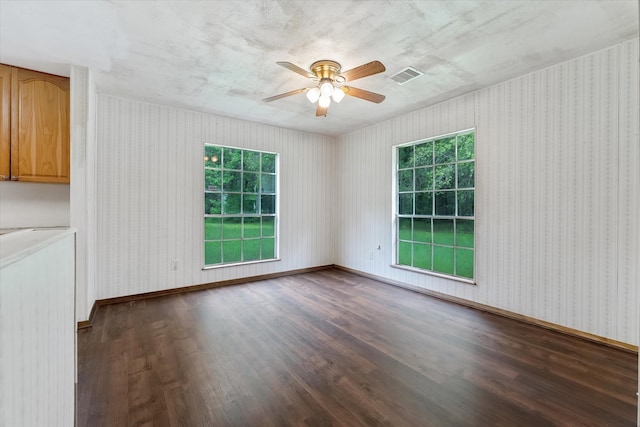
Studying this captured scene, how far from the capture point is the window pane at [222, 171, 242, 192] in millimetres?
4465

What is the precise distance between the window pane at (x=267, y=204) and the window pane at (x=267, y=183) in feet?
0.41

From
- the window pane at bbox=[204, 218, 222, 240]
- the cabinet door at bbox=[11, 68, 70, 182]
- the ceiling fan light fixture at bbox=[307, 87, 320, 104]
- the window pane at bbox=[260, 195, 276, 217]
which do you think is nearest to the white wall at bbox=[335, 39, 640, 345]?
the ceiling fan light fixture at bbox=[307, 87, 320, 104]

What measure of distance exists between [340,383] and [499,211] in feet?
8.77

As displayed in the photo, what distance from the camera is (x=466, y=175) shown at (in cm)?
365

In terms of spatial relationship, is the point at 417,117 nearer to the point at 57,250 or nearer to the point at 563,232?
the point at 563,232

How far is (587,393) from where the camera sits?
187cm

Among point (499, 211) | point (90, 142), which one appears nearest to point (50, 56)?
point (90, 142)

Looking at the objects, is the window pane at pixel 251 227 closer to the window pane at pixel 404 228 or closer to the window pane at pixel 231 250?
the window pane at pixel 231 250

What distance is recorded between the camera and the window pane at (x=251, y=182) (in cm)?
469

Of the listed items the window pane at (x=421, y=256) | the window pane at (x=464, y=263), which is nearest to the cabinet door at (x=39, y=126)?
the window pane at (x=421, y=256)

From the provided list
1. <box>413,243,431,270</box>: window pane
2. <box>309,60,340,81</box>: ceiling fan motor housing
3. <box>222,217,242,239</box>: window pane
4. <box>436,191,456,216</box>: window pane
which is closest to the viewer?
<box>309,60,340,81</box>: ceiling fan motor housing

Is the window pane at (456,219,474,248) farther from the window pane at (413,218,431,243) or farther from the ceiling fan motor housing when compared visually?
the ceiling fan motor housing

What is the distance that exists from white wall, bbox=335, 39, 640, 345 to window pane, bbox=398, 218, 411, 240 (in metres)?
0.81

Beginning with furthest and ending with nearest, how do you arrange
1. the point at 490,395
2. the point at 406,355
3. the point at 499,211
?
the point at 499,211, the point at 406,355, the point at 490,395
